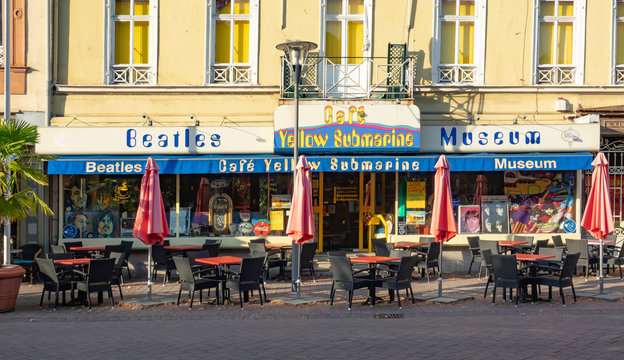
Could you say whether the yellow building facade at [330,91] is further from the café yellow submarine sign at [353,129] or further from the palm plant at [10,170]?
the palm plant at [10,170]

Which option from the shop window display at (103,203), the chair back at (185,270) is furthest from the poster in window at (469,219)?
the chair back at (185,270)

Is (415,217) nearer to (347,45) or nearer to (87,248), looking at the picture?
(347,45)

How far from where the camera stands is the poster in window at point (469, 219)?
18250mm

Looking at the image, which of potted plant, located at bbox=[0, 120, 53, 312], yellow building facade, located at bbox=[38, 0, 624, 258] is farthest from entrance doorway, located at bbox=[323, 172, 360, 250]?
potted plant, located at bbox=[0, 120, 53, 312]

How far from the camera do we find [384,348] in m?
9.34

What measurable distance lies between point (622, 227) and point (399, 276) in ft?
→ 29.3

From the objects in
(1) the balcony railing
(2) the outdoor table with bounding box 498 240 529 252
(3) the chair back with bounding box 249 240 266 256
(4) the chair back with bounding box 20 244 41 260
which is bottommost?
(4) the chair back with bounding box 20 244 41 260

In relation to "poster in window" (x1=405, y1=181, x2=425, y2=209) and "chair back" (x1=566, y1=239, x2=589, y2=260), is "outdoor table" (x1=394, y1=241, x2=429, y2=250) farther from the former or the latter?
"chair back" (x1=566, y1=239, x2=589, y2=260)

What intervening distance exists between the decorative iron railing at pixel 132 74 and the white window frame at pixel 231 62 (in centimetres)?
145

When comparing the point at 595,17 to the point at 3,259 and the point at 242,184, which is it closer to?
the point at 242,184

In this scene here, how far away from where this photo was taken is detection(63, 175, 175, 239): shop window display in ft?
58.8

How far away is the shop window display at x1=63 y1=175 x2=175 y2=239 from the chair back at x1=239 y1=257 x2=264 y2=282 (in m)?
5.66

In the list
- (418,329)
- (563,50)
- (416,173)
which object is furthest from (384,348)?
(563,50)

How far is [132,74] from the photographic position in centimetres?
1806
